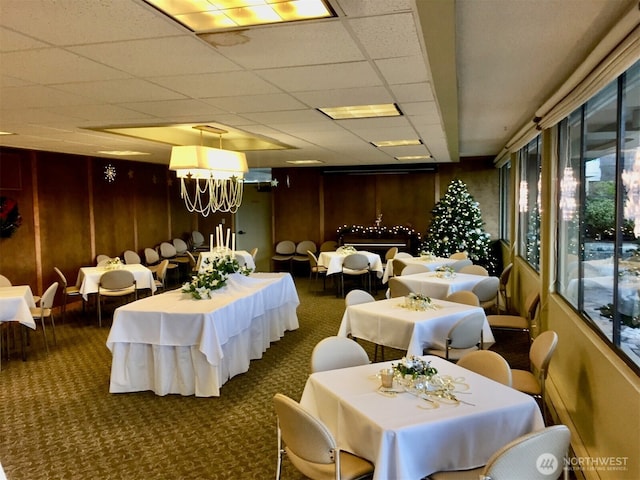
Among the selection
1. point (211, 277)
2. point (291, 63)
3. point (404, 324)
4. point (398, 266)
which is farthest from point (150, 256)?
point (291, 63)

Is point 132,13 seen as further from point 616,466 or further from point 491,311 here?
point 491,311

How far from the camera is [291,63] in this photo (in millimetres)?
3000

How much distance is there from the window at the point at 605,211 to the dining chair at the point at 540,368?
34 centimetres

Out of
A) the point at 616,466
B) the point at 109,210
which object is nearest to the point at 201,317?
the point at 616,466

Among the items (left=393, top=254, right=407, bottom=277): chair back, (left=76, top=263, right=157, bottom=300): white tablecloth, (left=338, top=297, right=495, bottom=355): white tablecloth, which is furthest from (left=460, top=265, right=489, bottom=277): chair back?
(left=76, top=263, right=157, bottom=300): white tablecloth

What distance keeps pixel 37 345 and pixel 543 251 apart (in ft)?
21.4

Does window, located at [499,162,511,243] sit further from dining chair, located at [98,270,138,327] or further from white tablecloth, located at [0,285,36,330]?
white tablecloth, located at [0,285,36,330]

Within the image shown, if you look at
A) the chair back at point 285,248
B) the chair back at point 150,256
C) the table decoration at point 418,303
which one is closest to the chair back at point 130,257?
the chair back at point 150,256

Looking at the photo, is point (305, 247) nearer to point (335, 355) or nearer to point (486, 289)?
point (486, 289)

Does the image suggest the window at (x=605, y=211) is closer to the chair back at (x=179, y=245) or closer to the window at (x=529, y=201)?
the window at (x=529, y=201)

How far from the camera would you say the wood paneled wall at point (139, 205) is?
26.4ft

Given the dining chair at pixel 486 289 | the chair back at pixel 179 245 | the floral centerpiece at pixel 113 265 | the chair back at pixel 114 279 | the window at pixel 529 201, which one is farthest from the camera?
the chair back at pixel 179 245

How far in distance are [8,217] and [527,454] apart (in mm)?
8155

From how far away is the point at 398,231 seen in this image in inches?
471
